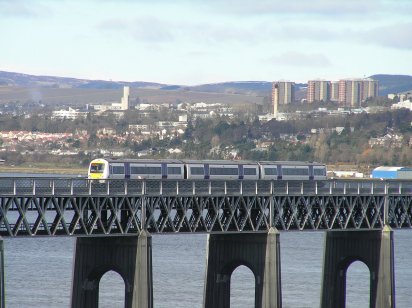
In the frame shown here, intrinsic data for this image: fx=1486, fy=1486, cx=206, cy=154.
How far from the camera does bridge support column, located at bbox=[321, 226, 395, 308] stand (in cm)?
8450

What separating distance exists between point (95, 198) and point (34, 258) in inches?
2282

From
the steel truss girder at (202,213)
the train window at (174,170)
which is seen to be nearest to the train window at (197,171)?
the train window at (174,170)

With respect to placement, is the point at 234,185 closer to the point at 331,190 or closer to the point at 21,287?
the point at 331,190

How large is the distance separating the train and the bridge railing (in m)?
5.43

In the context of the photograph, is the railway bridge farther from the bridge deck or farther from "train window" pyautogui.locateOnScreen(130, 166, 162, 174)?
"train window" pyautogui.locateOnScreen(130, 166, 162, 174)

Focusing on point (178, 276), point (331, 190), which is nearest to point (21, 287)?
point (178, 276)

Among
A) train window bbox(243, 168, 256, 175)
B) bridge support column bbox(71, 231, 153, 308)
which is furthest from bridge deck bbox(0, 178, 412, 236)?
train window bbox(243, 168, 256, 175)

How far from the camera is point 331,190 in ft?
274

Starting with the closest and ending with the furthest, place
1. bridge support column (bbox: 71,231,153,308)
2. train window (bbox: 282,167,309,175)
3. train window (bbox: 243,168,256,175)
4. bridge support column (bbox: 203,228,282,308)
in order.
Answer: bridge support column (bbox: 71,231,153,308), bridge support column (bbox: 203,228,282,308), train window (bbox: 243,168,256,175), train window (bbox: 282,167,309,175)

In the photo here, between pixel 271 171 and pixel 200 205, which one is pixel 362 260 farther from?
pixel 200 205

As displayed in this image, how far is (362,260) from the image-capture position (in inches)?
3388

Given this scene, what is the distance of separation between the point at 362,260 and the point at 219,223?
37.4 feet

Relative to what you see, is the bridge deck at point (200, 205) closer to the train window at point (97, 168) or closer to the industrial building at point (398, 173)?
the train window at point (97, 168)

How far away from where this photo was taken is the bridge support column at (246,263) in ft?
258
